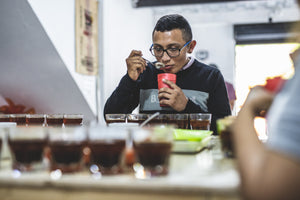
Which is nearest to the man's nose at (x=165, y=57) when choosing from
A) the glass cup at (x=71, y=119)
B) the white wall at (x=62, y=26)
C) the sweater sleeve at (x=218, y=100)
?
the sweater sleeve at (x=218, y=100)

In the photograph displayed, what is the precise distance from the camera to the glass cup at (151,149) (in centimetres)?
100

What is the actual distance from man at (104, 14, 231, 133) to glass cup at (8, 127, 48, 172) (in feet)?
4.86

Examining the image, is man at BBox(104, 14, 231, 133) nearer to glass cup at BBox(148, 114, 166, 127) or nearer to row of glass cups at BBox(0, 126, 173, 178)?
glass cup at BBox(148, 114, 166, 127)

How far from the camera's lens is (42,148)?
1.07m

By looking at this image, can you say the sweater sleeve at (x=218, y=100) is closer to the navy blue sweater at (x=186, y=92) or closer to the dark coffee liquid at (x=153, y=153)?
the navy blue sweater at (x=186, y=92)

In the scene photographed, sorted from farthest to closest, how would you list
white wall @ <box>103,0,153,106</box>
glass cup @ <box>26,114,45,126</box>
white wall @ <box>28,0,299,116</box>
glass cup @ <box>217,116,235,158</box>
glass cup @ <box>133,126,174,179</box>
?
white wall @ <box>103,0,153,106</box>, white wall @ <box>28,0,299,116</box>, glass cup @ <box>26,114,45,126</box>, glass cup @ <box>217,116,235,158</box>, glass cup @ <box>133,126,174,179</box>

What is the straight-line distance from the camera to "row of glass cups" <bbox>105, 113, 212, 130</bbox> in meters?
1.82

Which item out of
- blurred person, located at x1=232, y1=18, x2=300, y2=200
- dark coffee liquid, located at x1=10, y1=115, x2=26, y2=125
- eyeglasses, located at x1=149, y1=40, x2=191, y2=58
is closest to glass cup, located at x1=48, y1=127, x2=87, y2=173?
blurred person, located at x1=232, y1=18, x2=300, y2=200

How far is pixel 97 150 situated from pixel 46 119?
97 centimetres

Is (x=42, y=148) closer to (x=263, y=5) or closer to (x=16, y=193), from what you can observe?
(x=16, y=193)

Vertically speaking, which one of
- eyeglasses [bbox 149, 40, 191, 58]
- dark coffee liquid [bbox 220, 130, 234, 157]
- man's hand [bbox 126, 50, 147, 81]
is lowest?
dark coffee liquid [bbox 220, 130, 234, 157]

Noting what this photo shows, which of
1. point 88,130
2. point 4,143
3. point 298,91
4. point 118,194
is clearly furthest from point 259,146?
point 4,143

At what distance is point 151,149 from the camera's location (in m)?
1.02

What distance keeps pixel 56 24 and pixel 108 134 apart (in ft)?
7.70
